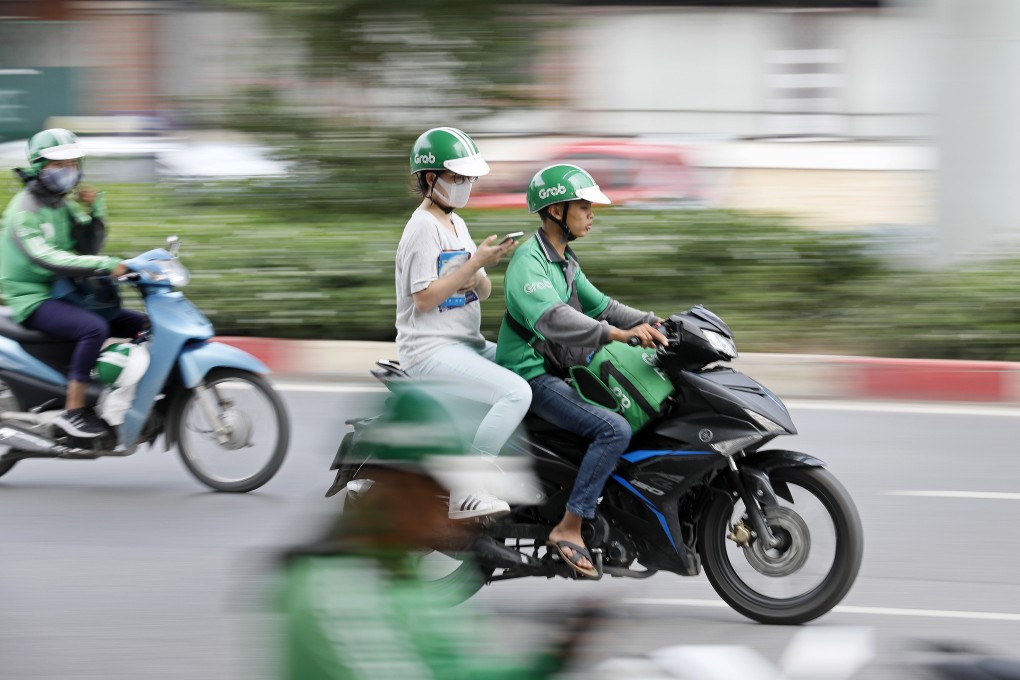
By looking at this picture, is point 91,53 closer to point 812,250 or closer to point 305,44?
point 305,44

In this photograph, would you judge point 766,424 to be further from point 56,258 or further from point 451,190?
point 56,258

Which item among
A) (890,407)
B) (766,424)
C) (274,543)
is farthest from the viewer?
(890,407)

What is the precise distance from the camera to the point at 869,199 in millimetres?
19719

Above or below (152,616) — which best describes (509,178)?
above

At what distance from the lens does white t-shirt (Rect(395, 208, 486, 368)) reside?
514cm

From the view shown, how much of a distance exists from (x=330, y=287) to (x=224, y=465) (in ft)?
11.4

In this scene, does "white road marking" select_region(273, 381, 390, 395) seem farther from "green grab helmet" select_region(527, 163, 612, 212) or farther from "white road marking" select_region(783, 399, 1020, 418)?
"green grab helmet" select_region(527, 163, 612, 212)

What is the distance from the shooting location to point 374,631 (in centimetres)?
219

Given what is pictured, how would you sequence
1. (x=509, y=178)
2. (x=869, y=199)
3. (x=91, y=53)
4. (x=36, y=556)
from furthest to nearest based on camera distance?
1. (x=91, y=53)
2. (x=869, y=199)
3. (x=509, y=178)
4. (x=36, y=556)

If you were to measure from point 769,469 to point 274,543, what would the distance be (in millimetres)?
1927

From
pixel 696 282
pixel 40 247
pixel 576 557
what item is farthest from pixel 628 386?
pixel 696 282

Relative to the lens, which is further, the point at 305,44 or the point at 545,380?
the point at 305,44

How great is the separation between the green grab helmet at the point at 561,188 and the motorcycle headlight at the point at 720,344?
1.89 ft

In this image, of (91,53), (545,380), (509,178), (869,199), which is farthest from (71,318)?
(91,53)
